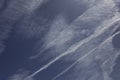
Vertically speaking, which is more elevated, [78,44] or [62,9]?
[62,9]

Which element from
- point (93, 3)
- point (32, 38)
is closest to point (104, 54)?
point (93, 3)

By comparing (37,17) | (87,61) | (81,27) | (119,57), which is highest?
(37,17)

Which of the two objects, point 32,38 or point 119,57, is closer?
point 32,38

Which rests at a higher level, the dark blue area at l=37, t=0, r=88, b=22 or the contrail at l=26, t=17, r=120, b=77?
the dark blue area at l=37, t=0, r=88, b=22

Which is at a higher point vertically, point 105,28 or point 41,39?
point 41,39

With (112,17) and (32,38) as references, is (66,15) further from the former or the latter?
(112,17)

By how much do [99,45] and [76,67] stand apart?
72 cm

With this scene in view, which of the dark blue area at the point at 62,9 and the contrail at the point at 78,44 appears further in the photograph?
the contrail at the point at 78,44

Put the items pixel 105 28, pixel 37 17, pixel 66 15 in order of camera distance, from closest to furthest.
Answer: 1. pixel 37 17
2. pixel 66 15
3. pixel 105 28

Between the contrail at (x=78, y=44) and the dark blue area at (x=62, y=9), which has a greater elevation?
the dark blue area at (x=62, y=9)

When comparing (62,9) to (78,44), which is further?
(78,44)

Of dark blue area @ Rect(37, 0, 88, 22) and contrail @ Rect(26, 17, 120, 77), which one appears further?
contrail @ Rect(26, 17, 120, 77)

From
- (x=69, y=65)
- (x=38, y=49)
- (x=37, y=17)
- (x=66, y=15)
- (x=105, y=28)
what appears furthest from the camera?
(x=69, y=65)

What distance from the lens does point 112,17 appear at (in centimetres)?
407
